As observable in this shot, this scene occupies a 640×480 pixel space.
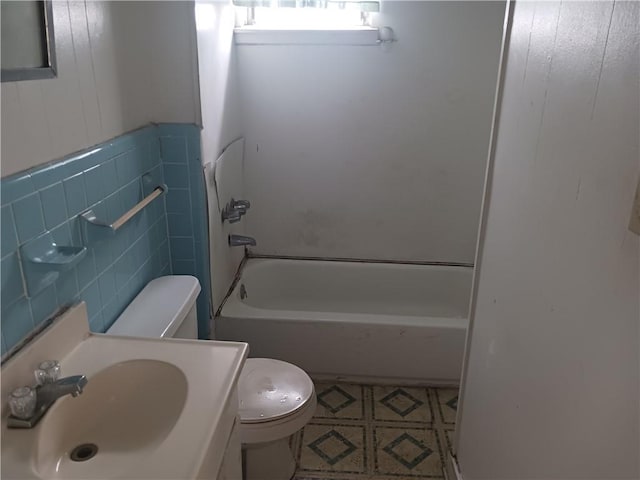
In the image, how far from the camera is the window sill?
2479 millimetres

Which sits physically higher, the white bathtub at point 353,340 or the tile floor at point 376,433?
the white bathtub at point 353,340

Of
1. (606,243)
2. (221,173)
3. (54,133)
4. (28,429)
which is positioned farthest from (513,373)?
(221,173)

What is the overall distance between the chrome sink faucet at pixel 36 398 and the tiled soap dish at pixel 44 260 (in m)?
0.20

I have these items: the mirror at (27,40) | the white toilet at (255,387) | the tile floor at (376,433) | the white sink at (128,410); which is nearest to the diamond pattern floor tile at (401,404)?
the tile floor at (376,433)

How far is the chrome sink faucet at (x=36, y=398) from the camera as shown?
0.99 metres

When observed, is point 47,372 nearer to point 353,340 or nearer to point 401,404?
point 353,340

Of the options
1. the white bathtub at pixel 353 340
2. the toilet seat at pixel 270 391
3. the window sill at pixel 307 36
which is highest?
the window sill at pixel 307 36

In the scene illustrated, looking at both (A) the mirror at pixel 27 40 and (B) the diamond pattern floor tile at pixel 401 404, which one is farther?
(B) the diamond pattern floor tile at pixel 401 404

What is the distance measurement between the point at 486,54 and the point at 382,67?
48 cm

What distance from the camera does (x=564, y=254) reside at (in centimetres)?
95

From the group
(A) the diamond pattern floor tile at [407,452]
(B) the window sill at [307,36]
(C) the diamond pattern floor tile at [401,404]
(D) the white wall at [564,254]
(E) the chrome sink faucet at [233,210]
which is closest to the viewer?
(D) the white wall at [564,254]

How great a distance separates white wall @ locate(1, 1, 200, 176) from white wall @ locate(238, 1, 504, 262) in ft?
2.84

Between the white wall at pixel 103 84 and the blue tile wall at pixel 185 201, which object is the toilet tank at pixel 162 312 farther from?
the white wall at pixel 103 84

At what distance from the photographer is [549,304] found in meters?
1.01
